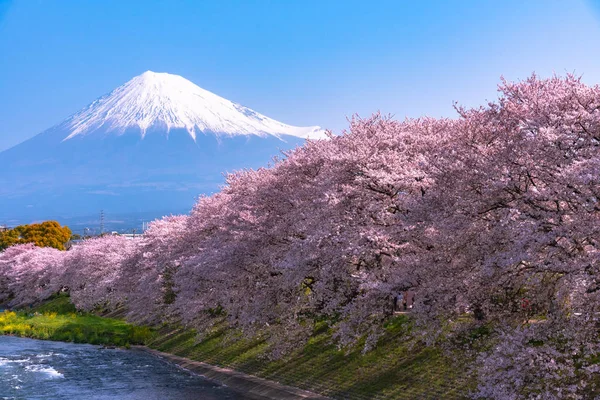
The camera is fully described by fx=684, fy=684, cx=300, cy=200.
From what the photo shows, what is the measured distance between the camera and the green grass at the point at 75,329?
5288cm

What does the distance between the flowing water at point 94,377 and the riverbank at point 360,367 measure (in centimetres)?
243

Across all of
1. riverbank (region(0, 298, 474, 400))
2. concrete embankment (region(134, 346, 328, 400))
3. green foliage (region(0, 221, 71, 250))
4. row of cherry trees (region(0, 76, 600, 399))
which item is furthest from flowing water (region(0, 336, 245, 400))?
green foliage (region(0, 221, 71, 250))

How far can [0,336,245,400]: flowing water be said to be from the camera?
33406mm

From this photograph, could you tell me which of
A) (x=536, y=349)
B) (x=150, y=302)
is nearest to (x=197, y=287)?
(x=150, y=302)

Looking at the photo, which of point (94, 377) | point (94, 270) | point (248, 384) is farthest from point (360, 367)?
point (94, 270)

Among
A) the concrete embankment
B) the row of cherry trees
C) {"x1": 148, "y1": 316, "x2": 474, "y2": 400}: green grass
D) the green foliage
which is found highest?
the green foliage

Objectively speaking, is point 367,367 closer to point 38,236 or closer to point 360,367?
point 360,367


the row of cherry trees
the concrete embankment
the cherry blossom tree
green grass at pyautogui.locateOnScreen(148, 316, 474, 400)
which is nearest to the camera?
the row of cherry trees

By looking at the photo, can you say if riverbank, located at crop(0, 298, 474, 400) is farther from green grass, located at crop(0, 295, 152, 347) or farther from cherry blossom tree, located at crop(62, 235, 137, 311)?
cherry blossom tree, located at crop(62, 235, 137, 311)

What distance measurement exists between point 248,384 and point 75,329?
2753 centimetres

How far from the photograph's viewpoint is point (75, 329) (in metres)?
56.4

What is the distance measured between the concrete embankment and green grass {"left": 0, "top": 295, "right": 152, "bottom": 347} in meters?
11.2

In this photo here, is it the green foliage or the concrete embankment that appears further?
the green foliage

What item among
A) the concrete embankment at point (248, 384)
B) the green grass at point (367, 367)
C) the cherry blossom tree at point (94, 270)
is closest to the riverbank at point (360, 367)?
the green grass at point (367, 367)
